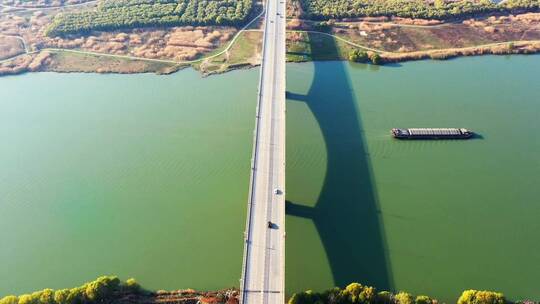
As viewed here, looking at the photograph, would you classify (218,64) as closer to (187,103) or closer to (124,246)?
(187,103)

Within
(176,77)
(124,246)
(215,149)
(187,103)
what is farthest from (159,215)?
(176,77)

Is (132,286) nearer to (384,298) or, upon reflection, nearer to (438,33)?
(384,298)

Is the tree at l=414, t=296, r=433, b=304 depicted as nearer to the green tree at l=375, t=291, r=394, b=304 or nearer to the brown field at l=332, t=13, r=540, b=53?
the green tree at l=375, t=291, r=394, b=304

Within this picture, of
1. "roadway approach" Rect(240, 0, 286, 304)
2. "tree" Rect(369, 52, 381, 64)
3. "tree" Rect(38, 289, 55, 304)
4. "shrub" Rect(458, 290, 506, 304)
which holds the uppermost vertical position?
"tree" Rect(369, 52, 381, 64)

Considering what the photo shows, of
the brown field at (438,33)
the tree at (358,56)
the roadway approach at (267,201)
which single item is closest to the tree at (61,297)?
the roadway approach at (267,201)

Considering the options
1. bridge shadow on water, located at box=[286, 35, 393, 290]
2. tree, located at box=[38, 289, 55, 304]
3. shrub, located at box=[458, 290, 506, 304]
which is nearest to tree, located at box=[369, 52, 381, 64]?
bridge shadow on water, located at box=[286, 35, 393, 290]

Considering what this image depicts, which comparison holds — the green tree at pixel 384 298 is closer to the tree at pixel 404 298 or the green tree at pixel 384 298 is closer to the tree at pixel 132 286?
the tree at pixel 404 298
